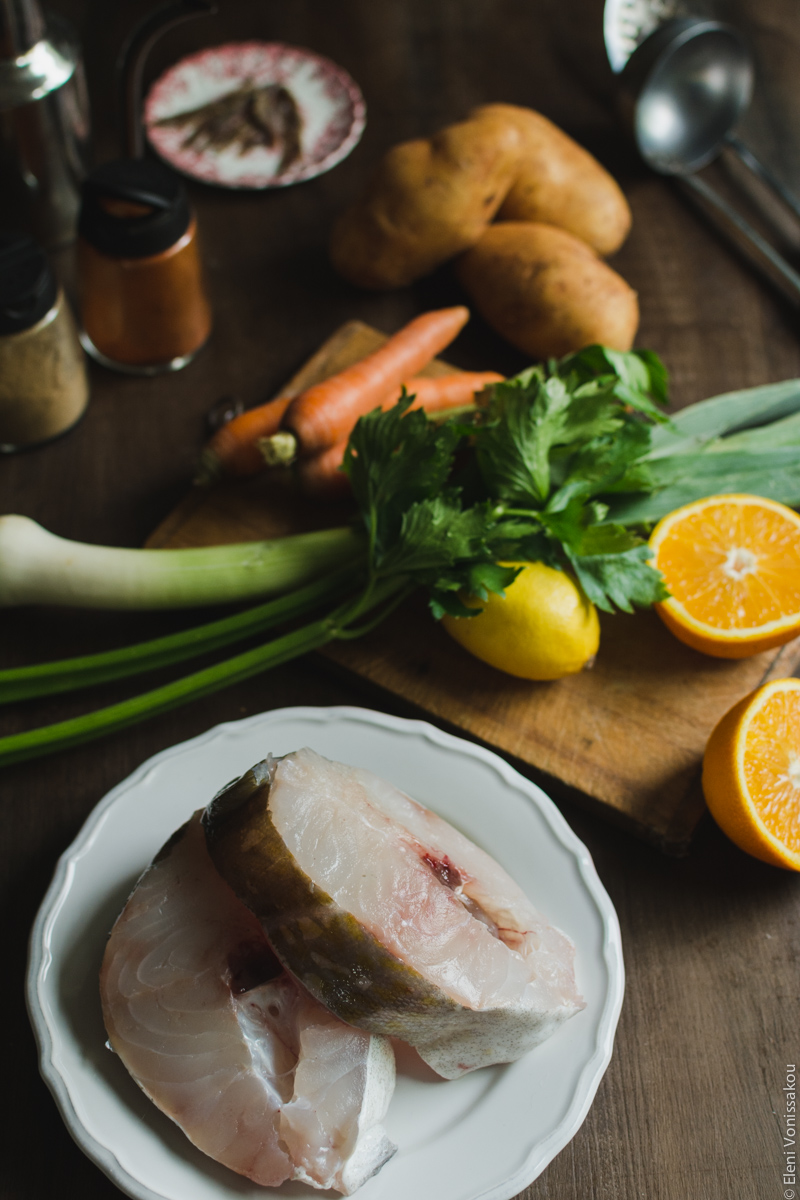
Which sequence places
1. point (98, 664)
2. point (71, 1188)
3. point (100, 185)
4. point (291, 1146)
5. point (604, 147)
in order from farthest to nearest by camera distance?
point (604, 147) → point (100, 185) → point (98, 664) → point (71, 1188) → point (291, 1146)

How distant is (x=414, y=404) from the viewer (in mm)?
1582

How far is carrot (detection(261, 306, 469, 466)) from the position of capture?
1.46 metres

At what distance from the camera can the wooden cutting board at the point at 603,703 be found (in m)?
1.25

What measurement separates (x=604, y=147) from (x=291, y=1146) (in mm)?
2079

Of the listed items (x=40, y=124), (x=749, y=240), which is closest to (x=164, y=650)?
(x=40, y=124)

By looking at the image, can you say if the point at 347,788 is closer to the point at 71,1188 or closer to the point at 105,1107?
the point at 105,1107

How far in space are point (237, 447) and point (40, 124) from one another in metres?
0.73

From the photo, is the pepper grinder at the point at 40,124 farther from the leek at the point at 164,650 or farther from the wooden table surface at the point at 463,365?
the leek at the point at 164,650

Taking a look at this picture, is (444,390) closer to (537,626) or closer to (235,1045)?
(537,626)

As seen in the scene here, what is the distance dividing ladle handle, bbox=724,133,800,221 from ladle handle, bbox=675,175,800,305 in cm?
8

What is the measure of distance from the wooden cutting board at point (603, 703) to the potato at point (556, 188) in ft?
2.85

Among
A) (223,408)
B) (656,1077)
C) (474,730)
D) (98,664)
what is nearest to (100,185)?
(223,408)

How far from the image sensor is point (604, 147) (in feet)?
7.07

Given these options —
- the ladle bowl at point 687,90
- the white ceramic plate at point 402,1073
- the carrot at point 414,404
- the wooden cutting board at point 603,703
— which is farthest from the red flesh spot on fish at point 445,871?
the ladle bowl at point 687,90
